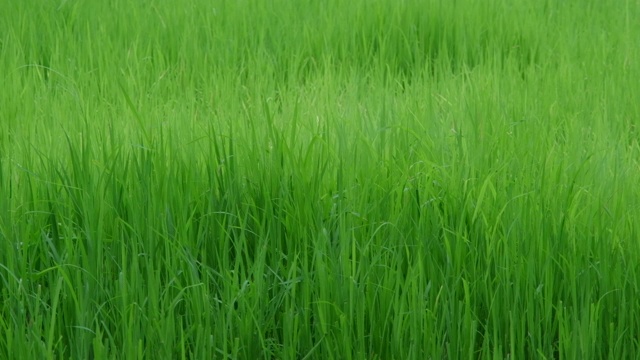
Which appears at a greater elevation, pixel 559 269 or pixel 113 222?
pixel 113 222

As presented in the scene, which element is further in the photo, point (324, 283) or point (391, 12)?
point (391, 12)

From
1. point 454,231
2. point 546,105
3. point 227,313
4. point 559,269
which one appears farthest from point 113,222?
point 546,105

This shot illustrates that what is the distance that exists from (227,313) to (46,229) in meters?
0.53

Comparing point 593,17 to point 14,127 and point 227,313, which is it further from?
point 227,313

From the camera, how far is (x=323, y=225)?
6.04ft

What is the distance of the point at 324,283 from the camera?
1.62 meters

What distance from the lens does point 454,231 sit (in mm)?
1853

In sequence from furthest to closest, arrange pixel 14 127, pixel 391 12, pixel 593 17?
pixel 593 17 → pixel 391 12 → pixel 14 127

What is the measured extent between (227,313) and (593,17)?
9.80 feet


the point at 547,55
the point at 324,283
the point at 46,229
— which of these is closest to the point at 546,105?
the point at 547,55

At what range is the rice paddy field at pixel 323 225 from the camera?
5.14 ft

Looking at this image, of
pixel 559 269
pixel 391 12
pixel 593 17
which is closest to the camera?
pixel 559 269

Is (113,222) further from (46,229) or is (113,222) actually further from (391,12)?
(391,12)

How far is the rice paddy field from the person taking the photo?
1567mm
